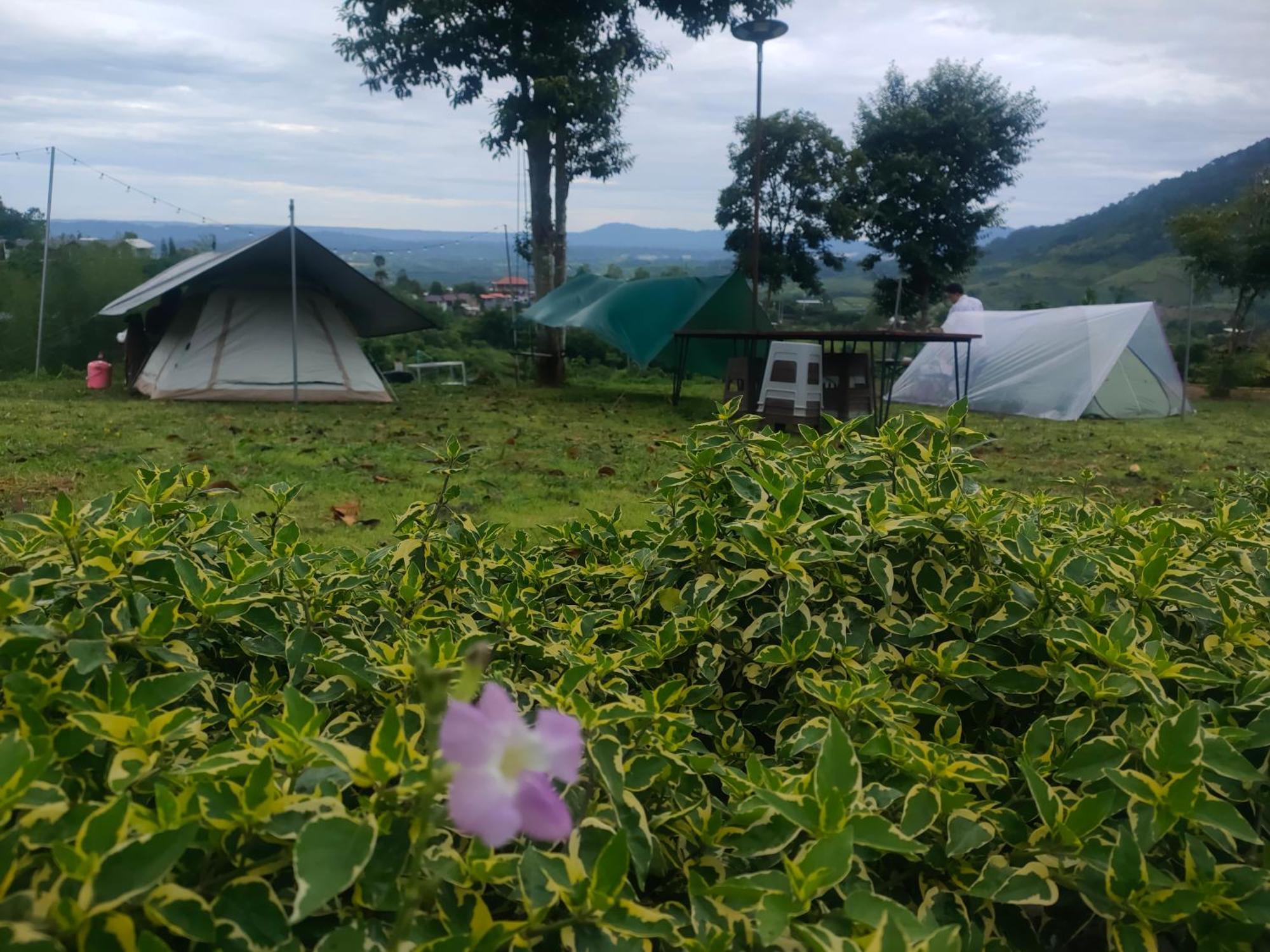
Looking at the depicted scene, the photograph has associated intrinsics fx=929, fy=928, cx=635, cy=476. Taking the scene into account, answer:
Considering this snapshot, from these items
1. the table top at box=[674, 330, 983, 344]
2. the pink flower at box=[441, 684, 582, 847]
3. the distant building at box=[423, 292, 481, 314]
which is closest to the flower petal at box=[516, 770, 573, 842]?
the pink flower at box=[441, 684, 582, 847]

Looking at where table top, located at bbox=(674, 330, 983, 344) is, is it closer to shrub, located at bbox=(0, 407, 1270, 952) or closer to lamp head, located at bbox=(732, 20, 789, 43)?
lamp head, located at bbox=(732, 20, 789, 43)

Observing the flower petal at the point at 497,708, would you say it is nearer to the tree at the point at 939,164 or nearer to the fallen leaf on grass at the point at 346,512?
the fallen leaf on grass at the point at 346,512

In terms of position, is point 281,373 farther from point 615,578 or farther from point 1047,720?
point 1047,720

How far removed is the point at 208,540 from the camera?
162 centimetres

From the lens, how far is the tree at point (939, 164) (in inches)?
779

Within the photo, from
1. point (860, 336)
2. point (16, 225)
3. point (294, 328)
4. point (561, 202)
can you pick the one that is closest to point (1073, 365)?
point (860, 336)

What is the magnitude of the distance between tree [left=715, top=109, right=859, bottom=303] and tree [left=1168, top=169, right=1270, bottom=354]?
539cm

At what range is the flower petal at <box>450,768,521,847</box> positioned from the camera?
447mm

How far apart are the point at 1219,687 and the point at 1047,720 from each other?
390 millimetres

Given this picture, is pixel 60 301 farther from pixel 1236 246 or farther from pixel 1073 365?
pixel 1236 246

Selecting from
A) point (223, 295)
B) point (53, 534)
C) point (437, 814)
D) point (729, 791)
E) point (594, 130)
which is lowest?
point (729, 791)

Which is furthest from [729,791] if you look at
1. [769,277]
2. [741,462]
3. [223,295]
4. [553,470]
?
[769,277]

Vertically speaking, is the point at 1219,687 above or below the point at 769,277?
below

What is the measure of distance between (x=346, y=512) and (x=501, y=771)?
11.3 ft
